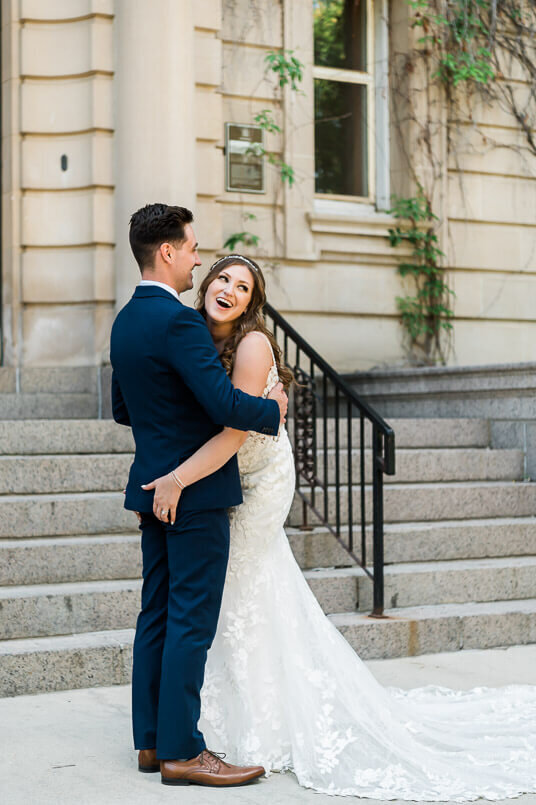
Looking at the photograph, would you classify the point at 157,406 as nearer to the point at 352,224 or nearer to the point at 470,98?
the point at 352,224

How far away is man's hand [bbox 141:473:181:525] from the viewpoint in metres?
3.66

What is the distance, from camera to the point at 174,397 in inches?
147

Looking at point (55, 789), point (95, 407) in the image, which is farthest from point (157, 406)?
point (95, 407)

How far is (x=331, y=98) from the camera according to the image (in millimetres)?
10148

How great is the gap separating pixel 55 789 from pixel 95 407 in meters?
4.64

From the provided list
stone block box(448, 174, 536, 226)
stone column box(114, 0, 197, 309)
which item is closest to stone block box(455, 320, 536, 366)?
stone block box(448, 174, 536, 226)

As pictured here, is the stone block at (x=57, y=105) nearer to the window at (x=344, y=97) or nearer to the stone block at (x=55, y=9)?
the stone block at (x=55, y=9)

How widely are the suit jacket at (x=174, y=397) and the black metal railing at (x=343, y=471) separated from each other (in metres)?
1.97

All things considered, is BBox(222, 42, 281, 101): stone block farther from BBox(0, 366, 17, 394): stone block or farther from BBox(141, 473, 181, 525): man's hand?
BBox(141, 473, 181, 525): man's hand

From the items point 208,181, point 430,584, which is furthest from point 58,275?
point 430,584

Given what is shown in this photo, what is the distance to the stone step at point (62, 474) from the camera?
20.3ft

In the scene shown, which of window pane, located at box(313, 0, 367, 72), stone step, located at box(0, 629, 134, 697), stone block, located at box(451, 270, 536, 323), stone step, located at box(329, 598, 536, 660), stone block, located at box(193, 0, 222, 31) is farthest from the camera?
stone block, located at box(451, 270, 536, 323)

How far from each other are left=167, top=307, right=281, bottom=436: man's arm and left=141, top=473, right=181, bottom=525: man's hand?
25 centimetres

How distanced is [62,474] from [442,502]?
2.41 metres
